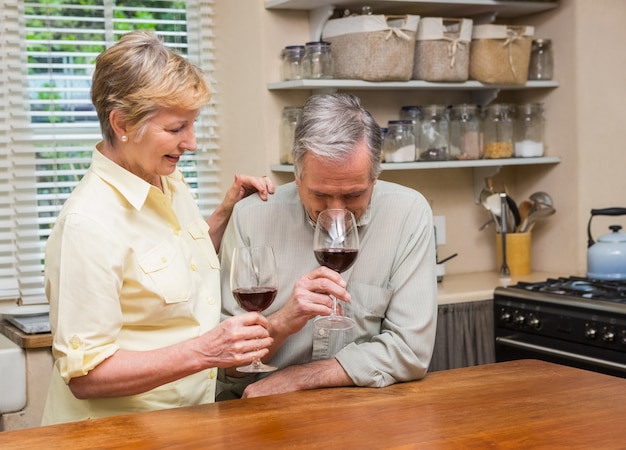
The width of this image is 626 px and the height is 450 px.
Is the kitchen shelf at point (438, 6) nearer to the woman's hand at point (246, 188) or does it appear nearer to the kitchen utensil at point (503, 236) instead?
the kitchen utensil at point (503, 236)

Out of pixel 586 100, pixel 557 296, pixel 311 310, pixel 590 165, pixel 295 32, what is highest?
pixel 295 32

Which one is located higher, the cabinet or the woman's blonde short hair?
the cabinet

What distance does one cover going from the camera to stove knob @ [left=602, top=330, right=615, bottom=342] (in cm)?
310

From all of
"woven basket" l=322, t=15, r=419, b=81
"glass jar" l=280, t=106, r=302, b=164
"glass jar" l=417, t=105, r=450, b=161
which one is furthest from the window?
"glass jar" l=417, t=105, r=450, b=161

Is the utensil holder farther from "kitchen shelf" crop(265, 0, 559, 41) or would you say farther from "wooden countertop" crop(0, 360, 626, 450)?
"wooden countertop" crop(0, 360, 626, 450)

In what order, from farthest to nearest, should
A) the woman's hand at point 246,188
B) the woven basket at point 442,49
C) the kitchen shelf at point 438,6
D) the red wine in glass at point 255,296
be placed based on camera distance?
1. the woven basket at point 442,49
2. the kitchen shelf at point 438,6
3. the woman's hand at point 246,188
4. the red wine in glass at point 255,296

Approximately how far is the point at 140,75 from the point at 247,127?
5.73ft

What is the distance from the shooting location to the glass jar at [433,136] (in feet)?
12.3

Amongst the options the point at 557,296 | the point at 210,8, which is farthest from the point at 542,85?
the point at 210,8

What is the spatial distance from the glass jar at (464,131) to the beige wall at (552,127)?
0.70ft

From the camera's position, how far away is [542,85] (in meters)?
3.95

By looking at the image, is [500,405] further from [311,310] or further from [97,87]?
[97,87]

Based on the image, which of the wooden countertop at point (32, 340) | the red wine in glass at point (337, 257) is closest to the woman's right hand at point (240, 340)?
the red wine in glass at point (337, 257)

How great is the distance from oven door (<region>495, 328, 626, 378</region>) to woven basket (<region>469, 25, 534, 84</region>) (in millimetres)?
1028
